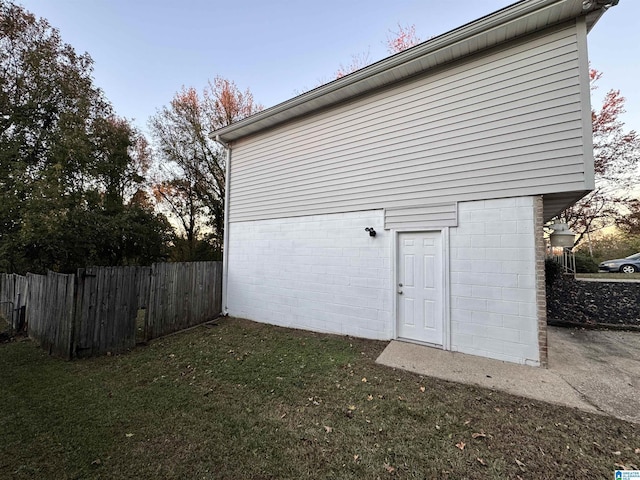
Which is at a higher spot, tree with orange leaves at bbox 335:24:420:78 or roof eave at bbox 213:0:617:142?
tree with orange leaves at bbox 335:24:420:78

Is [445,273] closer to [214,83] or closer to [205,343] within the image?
[205,343]

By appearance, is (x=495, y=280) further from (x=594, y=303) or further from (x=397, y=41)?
(x=397, y=41)

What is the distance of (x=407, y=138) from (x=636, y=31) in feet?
21.9

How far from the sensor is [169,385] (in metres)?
3.73

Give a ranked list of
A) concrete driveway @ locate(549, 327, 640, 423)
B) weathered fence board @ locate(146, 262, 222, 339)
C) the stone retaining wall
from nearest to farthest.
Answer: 1. concrete driveway @ locate(549, 327, 640, 423)
2. weathered fence board @ locate(146, 262, 222, 339)
3. the stone retaining wall

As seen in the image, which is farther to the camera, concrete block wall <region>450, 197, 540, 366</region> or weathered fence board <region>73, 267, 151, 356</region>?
weathered fence board <region>73, 267, 151, 356</region>

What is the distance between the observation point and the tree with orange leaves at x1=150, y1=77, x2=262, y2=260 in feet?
45.1

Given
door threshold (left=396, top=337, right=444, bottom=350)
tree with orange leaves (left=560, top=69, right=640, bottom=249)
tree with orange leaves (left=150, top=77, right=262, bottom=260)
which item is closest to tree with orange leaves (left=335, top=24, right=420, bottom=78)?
tree with orange leaves (left=150, top=77, right=262, bottom=260)

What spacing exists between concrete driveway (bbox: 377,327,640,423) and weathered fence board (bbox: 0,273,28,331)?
29.3 feet

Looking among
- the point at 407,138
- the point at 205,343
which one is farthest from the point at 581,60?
the point at 205,343

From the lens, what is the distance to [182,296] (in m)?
6.45

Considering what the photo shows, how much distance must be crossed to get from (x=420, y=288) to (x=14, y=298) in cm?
1101

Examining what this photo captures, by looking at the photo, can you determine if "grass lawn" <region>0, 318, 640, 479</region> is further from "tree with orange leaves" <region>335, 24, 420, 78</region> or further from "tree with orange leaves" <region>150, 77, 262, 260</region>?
"tree with orange leaves" <region>335, 24, 420, 78</region>

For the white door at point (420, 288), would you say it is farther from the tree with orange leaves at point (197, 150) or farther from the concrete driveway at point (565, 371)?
the tree with orange leaves at point (197, 150)
